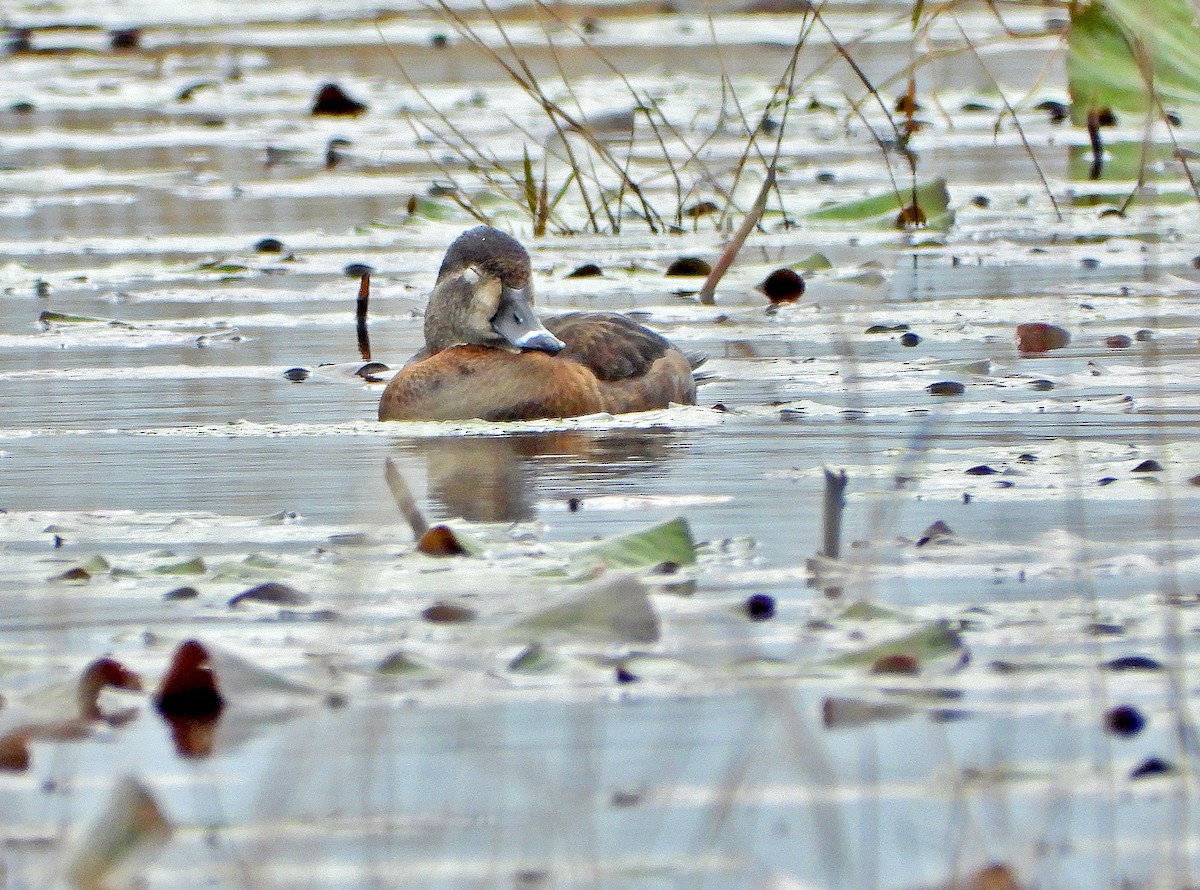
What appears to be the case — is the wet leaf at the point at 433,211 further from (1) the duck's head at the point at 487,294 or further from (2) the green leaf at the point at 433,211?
(1) the duck's head at the point at 487,294

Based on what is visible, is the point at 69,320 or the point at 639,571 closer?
the point at 639,571

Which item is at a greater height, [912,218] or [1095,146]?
[1095,146]

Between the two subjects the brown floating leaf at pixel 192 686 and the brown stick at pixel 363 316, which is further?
the brown stick at pixel 363 316

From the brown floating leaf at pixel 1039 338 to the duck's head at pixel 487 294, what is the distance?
1.53 m

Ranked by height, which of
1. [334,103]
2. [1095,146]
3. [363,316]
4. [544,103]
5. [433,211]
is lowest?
[363,316]

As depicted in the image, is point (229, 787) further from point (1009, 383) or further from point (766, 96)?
point (766, 96)

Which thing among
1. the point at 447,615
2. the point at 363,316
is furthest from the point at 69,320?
the point at 447,615

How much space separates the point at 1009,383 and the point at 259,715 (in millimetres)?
3863

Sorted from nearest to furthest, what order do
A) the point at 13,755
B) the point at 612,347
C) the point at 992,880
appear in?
the point at 992,880 < the point at 13,755 < the point at 612,347

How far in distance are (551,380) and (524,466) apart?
0.97m

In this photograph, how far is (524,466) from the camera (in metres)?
6.23

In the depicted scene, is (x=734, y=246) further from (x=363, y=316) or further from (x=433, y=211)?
(x=433, y=211)

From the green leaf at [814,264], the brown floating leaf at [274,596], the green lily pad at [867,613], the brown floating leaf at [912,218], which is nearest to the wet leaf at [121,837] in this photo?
the brown floating leaf at [274,596]

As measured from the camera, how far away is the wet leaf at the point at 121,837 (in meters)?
3.06
